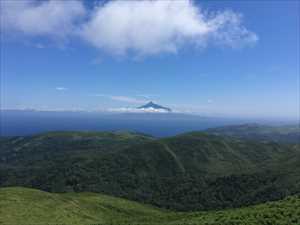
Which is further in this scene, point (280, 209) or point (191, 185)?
point (191, 185)

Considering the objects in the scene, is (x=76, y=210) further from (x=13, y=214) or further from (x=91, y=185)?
(x=91, y=185)

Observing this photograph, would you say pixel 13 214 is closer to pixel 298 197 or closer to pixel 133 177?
pixel 298 197

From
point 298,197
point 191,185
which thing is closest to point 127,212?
point 298,197

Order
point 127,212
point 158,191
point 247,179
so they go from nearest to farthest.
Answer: point 127,212, point 247,179, point 158,191

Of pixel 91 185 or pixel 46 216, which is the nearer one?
pixel 46 216

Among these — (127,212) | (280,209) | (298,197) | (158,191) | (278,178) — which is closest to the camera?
(280,209)

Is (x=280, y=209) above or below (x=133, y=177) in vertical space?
above

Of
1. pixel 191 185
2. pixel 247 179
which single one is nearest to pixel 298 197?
pixel 247 179

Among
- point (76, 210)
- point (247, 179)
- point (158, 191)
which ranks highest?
point (76, 210)

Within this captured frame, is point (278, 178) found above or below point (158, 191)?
above
